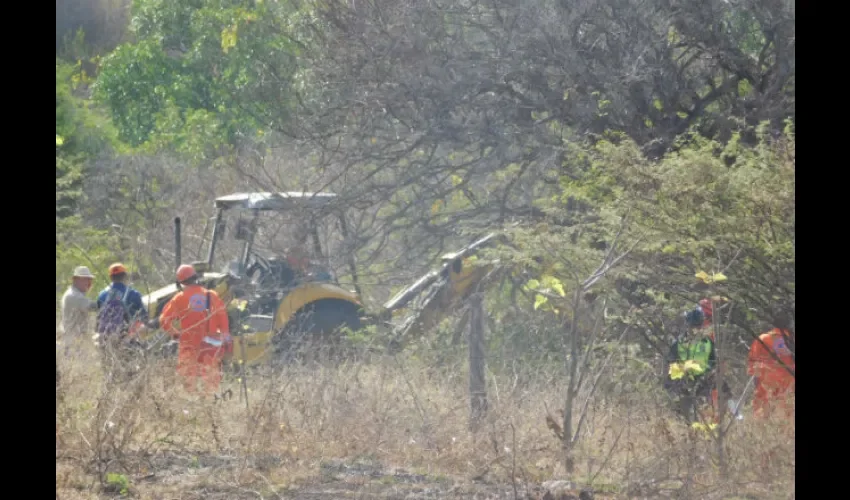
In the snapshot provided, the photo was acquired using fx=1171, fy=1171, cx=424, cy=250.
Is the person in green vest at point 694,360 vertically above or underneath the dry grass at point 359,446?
above

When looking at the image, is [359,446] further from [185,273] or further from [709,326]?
[185,273]

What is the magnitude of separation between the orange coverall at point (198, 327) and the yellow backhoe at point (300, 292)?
432 millimetres

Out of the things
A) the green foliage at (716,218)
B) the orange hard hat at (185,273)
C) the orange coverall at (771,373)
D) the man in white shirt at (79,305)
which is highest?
the green foliage at (716,218)

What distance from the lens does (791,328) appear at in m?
8.43

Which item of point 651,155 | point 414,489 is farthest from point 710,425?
point 651,155

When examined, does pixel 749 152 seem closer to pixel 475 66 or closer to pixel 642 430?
pixel 642 430

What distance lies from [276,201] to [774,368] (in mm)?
6812

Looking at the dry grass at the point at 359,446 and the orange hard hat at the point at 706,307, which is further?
the orange hard hat at the point at 706,307

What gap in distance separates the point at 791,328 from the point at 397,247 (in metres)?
7.47

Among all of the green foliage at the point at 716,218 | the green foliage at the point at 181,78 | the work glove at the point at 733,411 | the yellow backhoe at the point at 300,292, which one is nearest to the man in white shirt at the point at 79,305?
the yellow backhoe at the point at 300,292

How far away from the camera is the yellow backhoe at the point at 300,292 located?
42.0 feet

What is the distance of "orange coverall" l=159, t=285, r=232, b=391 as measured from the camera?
1093 centimetres

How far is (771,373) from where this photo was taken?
9023 millimetres

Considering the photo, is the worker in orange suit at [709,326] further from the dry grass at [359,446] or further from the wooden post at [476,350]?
the wooden post at [476,350]
